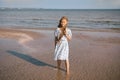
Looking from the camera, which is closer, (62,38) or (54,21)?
(62,38)

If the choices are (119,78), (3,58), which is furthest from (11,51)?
(119,78)

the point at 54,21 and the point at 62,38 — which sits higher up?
the point at 62,38

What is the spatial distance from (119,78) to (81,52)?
3655 millimetres

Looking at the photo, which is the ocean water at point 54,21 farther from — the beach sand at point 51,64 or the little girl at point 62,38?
the little girl at point 62,38

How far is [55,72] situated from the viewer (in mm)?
7258

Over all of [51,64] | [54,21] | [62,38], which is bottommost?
[54,21]

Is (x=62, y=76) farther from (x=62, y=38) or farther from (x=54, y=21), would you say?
(x=54, y=21)

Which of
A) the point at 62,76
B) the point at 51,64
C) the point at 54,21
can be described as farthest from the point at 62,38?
the point at 54,21

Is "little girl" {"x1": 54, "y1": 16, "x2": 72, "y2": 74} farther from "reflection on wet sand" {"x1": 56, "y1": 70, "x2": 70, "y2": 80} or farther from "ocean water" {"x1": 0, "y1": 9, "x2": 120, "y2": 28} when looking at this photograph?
"ocean water" {"x1": 0, "y1": 9, "x2": 120, "y2": 28}

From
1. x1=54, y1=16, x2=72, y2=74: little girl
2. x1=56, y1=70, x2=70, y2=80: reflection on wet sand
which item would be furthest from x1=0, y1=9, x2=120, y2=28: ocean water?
Answer: x1=54, y1=16, x2=72, y2=74: little girl

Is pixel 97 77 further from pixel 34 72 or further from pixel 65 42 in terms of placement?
pixel 34 72

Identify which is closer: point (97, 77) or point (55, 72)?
point (97, 77)

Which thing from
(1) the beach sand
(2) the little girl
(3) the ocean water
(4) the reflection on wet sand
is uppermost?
(2) the little girl

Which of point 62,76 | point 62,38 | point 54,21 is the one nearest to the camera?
point 62,38
